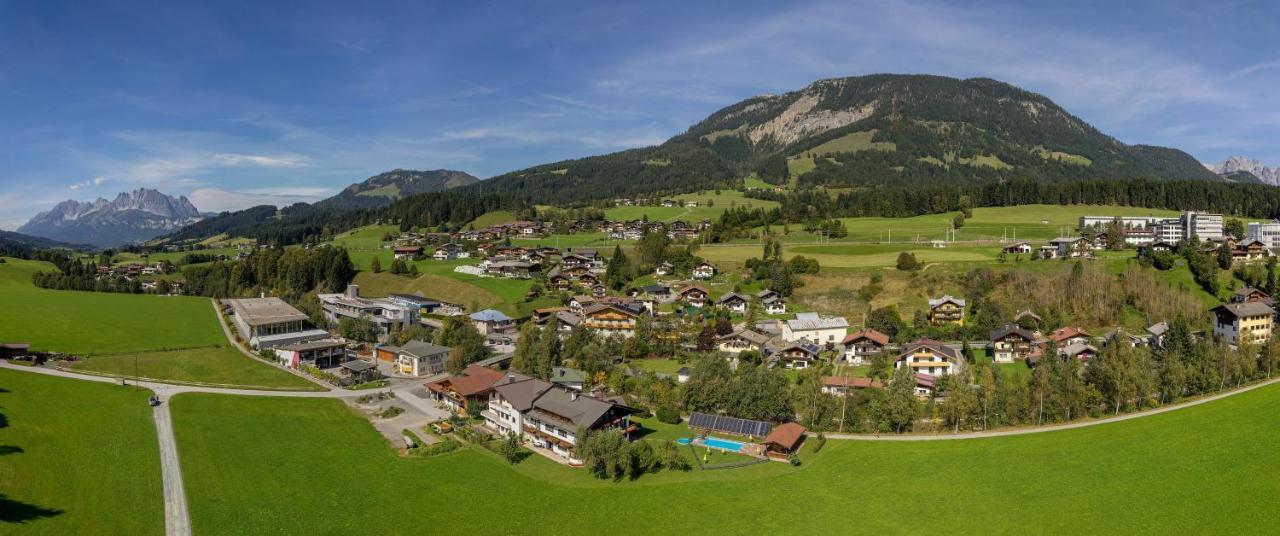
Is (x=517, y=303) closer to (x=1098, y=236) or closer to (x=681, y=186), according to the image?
(x=1098, y=236)

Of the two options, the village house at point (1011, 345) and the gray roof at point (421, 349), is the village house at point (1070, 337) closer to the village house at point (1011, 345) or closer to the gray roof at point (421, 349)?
the village house at point (1011, 345)

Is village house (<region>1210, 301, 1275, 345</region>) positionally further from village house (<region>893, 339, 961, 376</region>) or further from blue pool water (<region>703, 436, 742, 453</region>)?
blue pool water (<region>703, 436, 742, 453</region>)

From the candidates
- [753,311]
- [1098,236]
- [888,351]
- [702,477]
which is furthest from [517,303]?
[1098,236]

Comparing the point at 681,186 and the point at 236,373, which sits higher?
the point at 681,186

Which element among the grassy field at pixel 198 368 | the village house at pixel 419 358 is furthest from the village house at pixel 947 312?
the grassy field at pixel 198 368

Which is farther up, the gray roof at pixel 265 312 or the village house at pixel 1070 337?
the gray roof at pixel 265 312

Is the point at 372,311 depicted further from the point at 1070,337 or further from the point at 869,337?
the point at 1070,337
